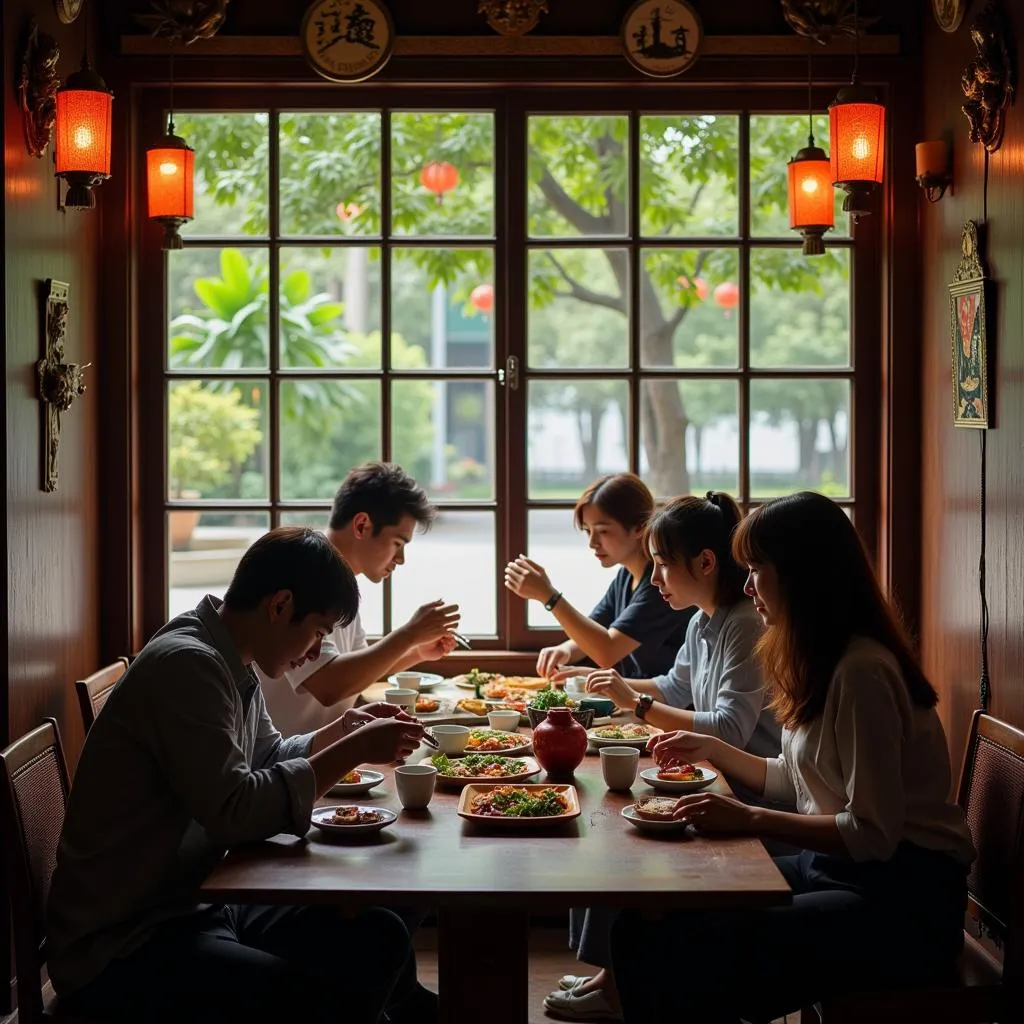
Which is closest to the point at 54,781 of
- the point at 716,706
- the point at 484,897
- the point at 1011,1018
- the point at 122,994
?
the point at 122,994

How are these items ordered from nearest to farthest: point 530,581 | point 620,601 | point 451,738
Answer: point 451,738 < point 530,581 < point 620,601

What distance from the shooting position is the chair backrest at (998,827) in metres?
2.34

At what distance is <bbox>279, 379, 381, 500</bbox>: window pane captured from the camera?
14.0ft

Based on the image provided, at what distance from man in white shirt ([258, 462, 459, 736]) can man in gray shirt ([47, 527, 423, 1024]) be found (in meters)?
0.91

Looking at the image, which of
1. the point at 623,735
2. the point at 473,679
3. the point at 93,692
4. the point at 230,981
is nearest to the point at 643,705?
the point at 623,735

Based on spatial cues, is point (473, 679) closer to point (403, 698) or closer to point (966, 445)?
point (403, 698)

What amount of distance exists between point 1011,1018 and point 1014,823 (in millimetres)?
352

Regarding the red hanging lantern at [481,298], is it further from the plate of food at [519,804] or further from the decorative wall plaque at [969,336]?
the plate of food at [519,804]

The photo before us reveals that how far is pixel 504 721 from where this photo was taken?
3139 millimetres

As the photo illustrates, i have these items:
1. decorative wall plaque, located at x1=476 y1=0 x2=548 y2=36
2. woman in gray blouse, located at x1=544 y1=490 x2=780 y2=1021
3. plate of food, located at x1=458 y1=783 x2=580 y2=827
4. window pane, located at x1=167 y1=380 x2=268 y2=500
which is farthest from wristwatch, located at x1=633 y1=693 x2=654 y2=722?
decorative wall plaque, located at x1=476 y1=0 x2=548 y2=36

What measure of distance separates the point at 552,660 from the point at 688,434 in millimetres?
943

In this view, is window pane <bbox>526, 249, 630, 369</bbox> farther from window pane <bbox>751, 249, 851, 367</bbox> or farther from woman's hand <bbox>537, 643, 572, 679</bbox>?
woman's hand <bbox>537, 643, 572, 679</bbox>

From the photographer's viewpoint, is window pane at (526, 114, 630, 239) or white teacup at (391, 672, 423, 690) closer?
white teacup at (391, 672, 423, 690)

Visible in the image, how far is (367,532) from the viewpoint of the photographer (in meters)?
3.58
